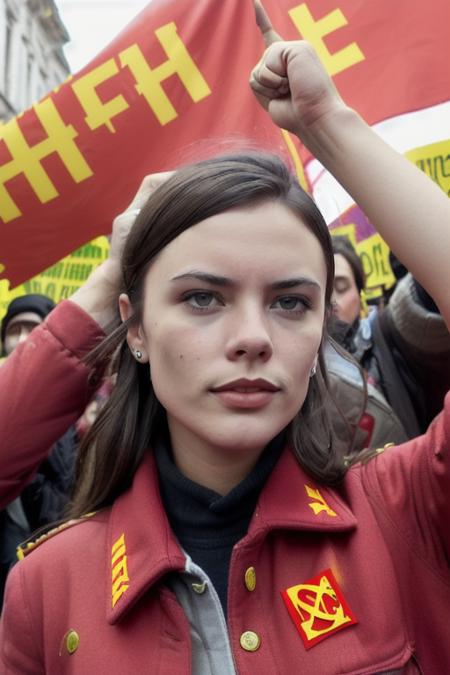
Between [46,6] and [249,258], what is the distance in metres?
15.3

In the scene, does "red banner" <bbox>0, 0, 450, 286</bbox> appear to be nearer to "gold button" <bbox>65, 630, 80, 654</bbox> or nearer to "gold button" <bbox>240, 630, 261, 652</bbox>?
"gold button" <bbox>65, 630, 80, 654</bbox>

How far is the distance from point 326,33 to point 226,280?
1650 mm

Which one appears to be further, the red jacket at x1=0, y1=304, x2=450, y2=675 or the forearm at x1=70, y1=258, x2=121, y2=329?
the forearm at x1=70, y1=258, x2=121, y2=329

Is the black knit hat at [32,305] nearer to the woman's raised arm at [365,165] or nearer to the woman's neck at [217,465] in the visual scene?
the woman's neck at [217,465]

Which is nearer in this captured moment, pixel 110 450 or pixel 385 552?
pixel 385 552

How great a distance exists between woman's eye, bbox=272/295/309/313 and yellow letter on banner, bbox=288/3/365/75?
148 centimetres

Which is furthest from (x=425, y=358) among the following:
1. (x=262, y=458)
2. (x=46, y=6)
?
(x=46, y=6)

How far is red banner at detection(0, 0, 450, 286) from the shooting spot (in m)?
2.54

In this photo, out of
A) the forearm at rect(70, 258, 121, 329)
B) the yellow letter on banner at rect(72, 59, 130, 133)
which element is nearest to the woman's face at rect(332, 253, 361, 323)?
the yellow letter on banner at rect(72, 59, 130, 133)

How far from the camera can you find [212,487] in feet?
4.69

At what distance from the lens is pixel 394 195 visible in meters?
1.25

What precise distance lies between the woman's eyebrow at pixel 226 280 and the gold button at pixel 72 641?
0.66m

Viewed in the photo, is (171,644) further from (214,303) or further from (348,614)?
(214,303)

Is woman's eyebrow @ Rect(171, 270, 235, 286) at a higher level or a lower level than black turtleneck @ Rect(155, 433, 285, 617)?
higher
